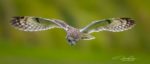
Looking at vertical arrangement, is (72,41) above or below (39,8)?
below

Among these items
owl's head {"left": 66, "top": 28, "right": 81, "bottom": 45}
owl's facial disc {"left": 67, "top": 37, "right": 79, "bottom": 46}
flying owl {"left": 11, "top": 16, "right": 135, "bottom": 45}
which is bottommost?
owl's facial disc {"left": 67, "top": 37, "right": 79, "bottom": 46}

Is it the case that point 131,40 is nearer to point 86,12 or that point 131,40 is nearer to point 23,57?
point 86,12

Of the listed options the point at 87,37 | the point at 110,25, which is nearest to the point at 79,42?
the point at 87,37

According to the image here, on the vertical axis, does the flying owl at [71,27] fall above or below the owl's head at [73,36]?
above

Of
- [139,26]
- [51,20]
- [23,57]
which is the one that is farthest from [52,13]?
[139,26]

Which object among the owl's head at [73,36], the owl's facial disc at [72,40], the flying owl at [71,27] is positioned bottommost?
the owl's facial disc at [72,40]

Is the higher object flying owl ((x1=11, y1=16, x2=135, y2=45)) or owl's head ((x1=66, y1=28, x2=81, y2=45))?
flying owl ((x1=11, y1=16, x2=135, y2=45))
